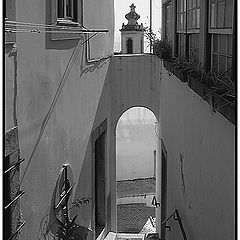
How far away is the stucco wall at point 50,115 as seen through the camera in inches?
183

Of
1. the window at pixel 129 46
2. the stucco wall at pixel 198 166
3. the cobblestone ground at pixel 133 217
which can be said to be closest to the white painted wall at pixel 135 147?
the cobblestone ground at pixel 133 217

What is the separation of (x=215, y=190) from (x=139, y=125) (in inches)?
679

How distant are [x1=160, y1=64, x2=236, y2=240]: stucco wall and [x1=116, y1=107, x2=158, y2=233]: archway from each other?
40.0ft

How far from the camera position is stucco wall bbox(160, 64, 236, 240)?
4324 millimetres

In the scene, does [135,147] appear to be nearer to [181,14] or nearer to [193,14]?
[181,14]

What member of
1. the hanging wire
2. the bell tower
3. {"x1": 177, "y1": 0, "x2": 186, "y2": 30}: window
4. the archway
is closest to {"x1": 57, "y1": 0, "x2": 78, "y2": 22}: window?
the hanging wire

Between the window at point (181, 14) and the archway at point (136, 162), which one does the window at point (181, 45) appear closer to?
the window at point (181, 14)

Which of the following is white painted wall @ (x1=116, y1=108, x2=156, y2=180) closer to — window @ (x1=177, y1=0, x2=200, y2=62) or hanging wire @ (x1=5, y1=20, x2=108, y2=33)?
window @ (x1=177, y1=0, x2=200, y2=62)

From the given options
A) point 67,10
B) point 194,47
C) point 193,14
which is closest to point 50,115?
point 67,10

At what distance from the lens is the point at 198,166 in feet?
19.3

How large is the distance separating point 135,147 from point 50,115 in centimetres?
1790

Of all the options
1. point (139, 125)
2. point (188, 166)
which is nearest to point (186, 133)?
point (188, 166)

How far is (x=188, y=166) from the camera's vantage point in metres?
6.74

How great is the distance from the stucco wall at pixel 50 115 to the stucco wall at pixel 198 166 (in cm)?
145
